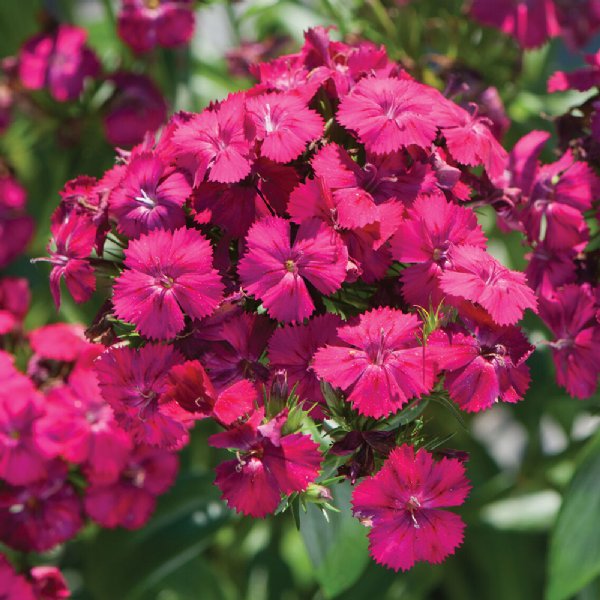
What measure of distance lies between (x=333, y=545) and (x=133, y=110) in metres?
0.66

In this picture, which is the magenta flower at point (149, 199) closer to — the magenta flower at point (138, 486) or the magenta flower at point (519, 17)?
the magenta flower at point (138, 486)

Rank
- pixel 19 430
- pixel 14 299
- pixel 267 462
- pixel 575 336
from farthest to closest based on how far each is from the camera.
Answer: pixel 14 299, pixel 19 430, pixel 575 336, pixel 267 462

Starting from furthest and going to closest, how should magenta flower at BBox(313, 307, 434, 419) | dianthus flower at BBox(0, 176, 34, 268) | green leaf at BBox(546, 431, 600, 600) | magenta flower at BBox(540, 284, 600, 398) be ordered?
1. dianthus flower at BBox(0, 176, 34, 268)
2. green leaf at BBox(546, 431, 600, 600)
3. magenta flower at BBox(540, 284, 600, 398)
4. magenta flower at BBox(313, 307, 434, 419)

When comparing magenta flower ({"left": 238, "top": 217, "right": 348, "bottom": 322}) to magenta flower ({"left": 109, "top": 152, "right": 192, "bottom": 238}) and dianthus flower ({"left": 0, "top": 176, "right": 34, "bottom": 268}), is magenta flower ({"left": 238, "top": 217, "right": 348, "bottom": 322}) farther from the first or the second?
dianthus flower ({"left": 0, "top": 176, "right": 34, "bottom": 268})

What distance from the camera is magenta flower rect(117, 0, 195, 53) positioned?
3.75 ft

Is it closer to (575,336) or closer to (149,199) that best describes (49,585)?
(149,199)

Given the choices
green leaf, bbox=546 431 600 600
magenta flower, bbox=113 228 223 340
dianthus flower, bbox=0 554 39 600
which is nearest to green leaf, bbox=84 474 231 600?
dianthus flower, bbox=0 554 39 600

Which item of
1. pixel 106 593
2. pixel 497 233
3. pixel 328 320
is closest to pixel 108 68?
pixel 497 233

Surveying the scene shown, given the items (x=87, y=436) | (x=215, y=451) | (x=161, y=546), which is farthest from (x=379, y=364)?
(x=215, y=451)

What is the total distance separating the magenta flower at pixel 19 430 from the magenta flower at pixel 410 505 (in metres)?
0.37

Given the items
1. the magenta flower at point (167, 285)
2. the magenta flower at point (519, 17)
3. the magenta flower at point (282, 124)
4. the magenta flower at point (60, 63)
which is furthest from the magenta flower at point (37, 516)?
the magenta flower at point (519, 17)

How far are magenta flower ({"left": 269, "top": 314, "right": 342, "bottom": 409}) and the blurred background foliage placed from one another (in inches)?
14.8

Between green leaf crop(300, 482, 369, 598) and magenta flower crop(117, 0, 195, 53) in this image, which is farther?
magenta flower crop(117, 0, 195, 53)

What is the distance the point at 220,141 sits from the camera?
0.69m
